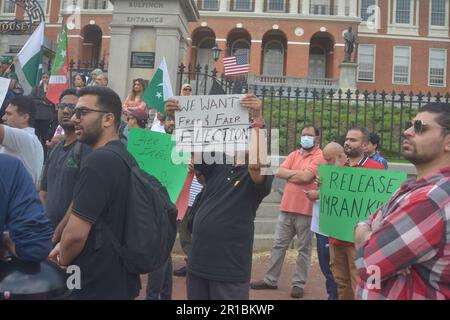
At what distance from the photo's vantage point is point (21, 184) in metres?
2.48

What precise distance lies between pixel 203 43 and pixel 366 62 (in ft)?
53.0

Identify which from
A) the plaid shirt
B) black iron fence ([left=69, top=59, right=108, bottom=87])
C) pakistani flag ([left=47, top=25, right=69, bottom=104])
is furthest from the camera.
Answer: black iron fence ([left=69, top=59, right=108, bottom=87])

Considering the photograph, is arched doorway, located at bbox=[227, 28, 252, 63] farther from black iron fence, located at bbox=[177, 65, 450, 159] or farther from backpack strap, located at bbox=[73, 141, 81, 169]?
backpack strap, located at bbox=[73, 141, 81, 169]

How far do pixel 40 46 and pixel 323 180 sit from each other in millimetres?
5458

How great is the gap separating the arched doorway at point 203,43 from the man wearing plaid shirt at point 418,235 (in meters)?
44.2

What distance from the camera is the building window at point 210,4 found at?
4550cm

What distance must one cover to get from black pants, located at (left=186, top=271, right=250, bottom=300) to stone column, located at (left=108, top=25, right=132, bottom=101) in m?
6.66

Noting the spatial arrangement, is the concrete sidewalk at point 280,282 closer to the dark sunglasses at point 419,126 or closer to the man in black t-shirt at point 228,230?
the man in black t-shirt at point 228,230

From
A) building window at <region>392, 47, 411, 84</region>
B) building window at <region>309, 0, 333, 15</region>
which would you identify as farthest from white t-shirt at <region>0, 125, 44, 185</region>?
building window at <region>392, 47, 411, 84</region>

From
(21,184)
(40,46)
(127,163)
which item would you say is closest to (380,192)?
(127,163)

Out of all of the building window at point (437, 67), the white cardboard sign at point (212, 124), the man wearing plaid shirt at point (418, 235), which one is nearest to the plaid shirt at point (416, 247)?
the man wearing plaid shirt at point (418, 235)

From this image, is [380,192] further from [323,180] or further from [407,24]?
[407,24]

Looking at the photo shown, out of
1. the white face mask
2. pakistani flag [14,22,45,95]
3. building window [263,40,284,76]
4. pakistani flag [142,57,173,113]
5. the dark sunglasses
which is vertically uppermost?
building window [263,40,284,76]

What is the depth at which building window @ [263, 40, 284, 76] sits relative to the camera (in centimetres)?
4594
